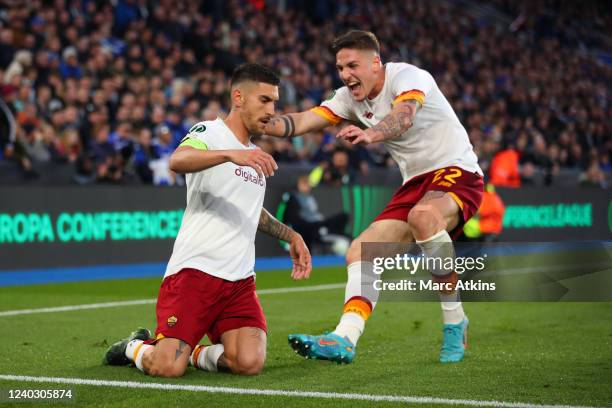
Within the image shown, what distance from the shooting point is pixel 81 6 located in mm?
18672

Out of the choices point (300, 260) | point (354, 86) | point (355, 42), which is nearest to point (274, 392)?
point (300, 260)

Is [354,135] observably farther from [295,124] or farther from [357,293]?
[295,124]

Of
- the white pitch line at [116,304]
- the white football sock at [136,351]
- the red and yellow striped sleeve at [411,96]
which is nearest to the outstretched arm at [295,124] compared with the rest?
the red and yellow striped sleeve at [411,96]

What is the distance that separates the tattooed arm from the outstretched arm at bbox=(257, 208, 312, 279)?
0.88m

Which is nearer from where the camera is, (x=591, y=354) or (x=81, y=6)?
(x=591, y=354)

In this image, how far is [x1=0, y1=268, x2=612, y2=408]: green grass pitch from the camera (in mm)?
5660

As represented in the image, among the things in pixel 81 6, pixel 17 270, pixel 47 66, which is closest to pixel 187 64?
pixel 81 6

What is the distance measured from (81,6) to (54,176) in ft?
17.4

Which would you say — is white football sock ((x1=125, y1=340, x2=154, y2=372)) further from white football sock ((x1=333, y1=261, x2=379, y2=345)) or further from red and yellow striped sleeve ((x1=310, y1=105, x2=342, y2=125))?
red and yellow striped sleeve ((x1=310, y1=105, x2=342, y2=125))

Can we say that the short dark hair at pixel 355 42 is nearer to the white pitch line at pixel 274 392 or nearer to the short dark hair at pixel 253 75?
the short dark hair at pixel 253 75

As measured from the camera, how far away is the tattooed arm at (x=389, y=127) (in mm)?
5977

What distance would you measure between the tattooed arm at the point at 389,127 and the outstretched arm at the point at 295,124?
0.95 m

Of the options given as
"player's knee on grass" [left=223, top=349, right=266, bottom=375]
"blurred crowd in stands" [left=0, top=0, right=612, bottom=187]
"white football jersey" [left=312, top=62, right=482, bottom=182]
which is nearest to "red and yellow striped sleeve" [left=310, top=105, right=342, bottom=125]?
Answer: "white football jersey" [left=312, top=62, right=482, bottom=182]

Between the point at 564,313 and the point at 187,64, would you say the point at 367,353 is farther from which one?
the point at 187,64
